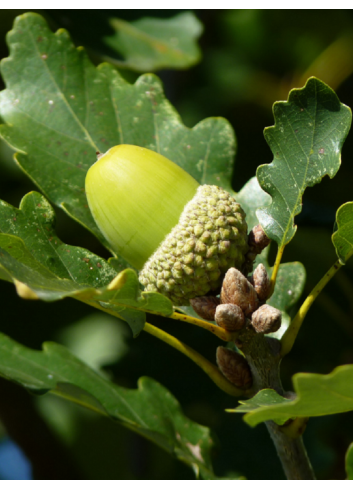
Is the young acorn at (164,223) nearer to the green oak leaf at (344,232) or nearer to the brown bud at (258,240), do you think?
the brown bud at (258,240)

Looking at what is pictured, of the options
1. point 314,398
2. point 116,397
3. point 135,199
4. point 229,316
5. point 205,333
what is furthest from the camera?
point 205,333

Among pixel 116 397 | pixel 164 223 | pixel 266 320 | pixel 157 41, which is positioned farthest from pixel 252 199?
pixel 157 41

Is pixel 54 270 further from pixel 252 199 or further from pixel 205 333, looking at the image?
pixel 205 333

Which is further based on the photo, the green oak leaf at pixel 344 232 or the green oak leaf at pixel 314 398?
the green oak leaf at pixel 344 232

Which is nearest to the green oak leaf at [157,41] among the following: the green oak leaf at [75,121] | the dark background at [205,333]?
the dark background at [205,333]

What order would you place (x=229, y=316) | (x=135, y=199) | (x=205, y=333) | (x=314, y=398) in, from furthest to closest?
(x=205, y=333) < (x=135, y=199) < (x=229, y=316) < (x=314, y=398)
